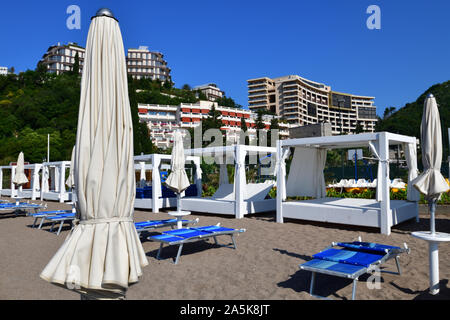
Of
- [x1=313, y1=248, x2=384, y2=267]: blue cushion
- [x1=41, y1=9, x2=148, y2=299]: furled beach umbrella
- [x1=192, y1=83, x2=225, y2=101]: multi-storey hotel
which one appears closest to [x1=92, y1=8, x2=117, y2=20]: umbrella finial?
[x1=41, y1=9, x2=148, y2=299]: furled beach umbrella

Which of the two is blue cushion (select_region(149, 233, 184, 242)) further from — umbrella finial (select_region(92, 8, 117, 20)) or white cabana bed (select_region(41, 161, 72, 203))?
white cabana bed (select_region(41, 161, 72, 203))

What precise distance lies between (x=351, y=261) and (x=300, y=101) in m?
93.6

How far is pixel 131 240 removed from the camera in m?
2.27

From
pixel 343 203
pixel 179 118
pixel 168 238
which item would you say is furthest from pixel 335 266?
pixel 179 118

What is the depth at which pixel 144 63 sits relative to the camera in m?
95.1

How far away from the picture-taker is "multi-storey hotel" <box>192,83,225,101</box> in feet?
322

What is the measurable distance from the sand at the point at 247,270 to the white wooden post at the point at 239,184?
2250mm

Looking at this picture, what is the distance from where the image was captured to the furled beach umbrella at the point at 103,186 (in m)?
2.15

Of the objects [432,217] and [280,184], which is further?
[280,184]

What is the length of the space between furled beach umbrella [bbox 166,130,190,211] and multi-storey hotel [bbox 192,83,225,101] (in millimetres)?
89202

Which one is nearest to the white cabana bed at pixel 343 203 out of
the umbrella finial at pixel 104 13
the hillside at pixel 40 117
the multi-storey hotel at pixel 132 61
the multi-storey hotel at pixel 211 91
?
the umbrella finial at pixel 104 13

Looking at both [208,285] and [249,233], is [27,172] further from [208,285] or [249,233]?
[208,285]

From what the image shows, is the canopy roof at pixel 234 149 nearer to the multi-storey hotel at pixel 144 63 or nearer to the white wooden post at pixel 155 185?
the white wooden post at pixel 155 185

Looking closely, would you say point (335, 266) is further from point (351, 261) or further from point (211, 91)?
point (211, 91)
